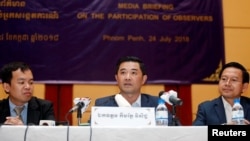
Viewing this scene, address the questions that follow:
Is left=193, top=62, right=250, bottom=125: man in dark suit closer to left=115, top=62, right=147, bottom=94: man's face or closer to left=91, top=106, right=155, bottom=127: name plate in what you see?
left=115, top=62, right=147, bottom=94: man's face

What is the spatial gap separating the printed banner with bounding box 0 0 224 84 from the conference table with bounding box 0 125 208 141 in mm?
1983

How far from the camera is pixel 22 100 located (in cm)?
274

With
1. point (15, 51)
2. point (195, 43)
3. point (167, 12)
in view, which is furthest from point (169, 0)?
point (15, 51)

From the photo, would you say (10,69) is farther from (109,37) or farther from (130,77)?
(109,37)

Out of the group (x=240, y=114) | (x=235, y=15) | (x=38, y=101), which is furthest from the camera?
(x=235, y=15)

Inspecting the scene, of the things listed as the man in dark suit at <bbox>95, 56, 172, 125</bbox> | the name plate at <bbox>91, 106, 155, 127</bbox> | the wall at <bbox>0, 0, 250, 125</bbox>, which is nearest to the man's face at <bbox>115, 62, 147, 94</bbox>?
the man in dark suit at <bbox>95, 56, 172, 125</bbox>

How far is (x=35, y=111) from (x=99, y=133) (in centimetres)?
98

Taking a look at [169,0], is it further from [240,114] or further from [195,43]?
[240,114]

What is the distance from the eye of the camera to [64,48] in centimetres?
384

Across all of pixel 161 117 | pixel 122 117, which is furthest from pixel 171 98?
pixel 122 117

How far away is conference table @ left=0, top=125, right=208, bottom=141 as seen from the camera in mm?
1860

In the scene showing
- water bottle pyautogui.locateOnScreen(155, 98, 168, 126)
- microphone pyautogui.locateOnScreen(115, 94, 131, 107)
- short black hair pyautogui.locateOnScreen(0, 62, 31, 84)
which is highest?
short black hair pyautogui.locateOnScreen(0, 62, 31, 84)

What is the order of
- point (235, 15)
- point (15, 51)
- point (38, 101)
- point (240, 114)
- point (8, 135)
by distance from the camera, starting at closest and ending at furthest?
point (8, 135), point (240, 114), point (38, 101), point (15, 51), point (235, 15)

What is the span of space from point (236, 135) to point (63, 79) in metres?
2.28
